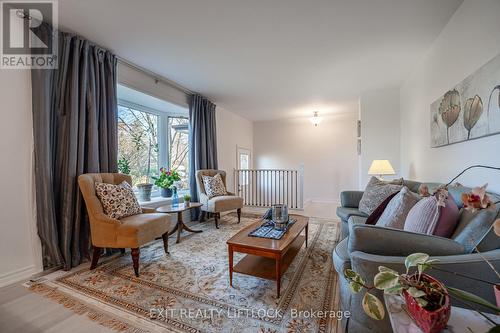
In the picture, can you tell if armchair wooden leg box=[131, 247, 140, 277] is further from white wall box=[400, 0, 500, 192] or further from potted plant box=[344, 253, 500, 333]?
white wall box=[400, 0, 500, 192]

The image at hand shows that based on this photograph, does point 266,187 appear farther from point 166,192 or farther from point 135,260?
point 135,260

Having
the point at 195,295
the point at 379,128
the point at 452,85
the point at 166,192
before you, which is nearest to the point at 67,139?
the point at 166,192

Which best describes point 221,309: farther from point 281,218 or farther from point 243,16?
point 243,16

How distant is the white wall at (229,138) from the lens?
5195 millimetres

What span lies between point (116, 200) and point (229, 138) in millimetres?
3597

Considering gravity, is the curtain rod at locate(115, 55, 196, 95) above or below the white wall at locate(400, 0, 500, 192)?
above

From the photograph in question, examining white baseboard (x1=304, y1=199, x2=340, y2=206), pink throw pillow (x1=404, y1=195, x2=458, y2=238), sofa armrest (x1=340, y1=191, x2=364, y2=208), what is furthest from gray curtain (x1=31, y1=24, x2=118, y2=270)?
white baseboard (x1=304, y1=199, x2=340, y2=206)

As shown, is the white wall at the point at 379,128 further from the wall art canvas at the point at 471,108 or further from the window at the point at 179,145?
the window at the point at 179,145

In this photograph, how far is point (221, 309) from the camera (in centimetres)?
163

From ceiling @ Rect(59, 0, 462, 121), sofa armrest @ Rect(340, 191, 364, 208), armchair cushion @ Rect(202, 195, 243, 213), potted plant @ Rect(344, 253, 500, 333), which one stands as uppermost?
ceiling @ Rect(59, 0, 462, 121)

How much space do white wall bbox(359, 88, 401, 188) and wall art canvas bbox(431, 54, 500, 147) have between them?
166 cm

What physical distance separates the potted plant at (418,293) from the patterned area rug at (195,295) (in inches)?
40.4

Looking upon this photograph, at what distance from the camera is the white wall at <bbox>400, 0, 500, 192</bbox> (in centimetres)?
158

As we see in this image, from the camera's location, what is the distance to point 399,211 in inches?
65.0
